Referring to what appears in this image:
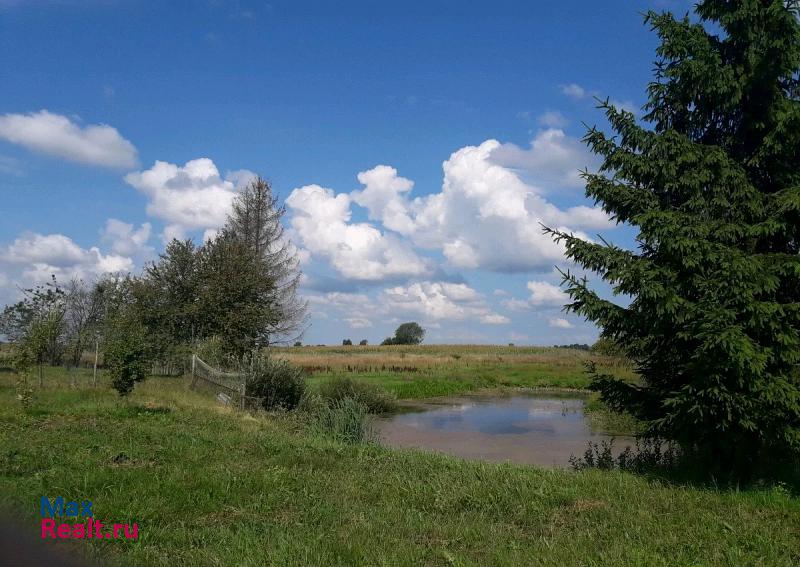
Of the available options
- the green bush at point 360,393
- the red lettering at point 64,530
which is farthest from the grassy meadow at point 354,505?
the green bush at point 360,393

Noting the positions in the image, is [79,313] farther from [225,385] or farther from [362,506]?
[362,506]

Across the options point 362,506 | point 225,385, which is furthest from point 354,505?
point 225,385

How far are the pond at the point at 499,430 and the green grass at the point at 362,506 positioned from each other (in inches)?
211

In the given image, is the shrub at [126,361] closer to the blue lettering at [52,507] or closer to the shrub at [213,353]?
the shrub at [213,353]

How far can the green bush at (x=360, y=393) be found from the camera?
2422 cm

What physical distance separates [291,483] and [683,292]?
590cm

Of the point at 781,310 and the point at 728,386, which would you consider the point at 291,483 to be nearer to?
the point at 728,386

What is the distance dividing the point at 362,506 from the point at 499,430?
15.5 metres

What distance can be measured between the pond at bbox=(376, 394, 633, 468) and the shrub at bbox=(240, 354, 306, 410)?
307 centimetres

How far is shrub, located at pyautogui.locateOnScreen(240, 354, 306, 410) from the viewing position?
750 inches

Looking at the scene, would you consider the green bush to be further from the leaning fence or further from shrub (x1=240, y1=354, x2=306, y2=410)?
the leaning fence

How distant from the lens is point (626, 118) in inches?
405

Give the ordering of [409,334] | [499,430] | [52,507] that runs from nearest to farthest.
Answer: [52,507]
[499,430]
[409,334]

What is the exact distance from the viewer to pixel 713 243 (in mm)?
8680
